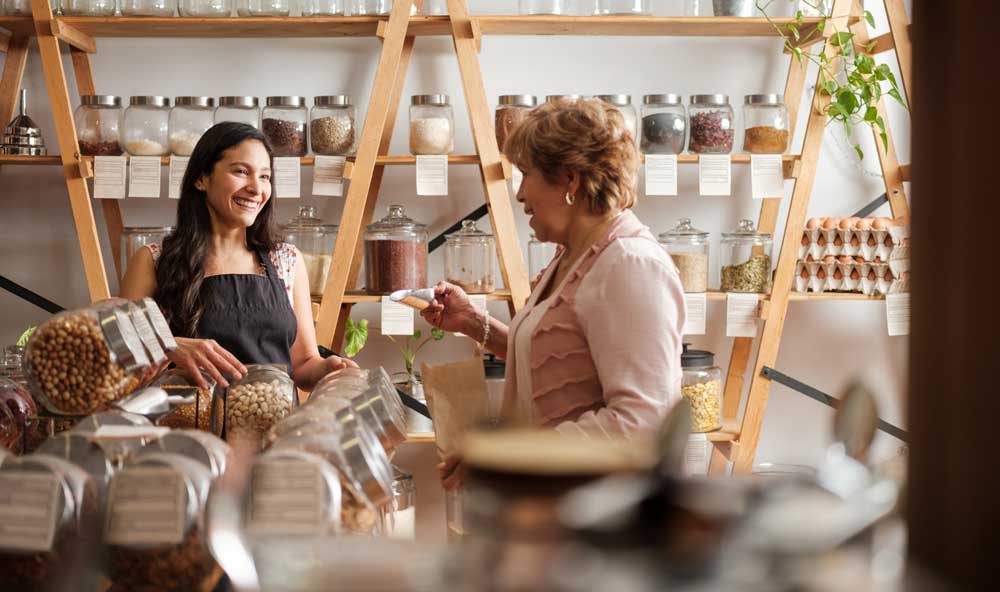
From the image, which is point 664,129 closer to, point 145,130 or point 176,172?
point 176,172

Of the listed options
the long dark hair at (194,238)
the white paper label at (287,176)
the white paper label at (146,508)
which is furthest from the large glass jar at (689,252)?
the white paper label at (146,508)

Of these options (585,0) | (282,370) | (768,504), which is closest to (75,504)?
(768,504)

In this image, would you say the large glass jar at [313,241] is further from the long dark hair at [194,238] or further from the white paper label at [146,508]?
the white paper label at [146,508]

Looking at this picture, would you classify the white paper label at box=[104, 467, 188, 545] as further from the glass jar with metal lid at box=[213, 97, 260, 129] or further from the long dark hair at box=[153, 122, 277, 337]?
the glass jar with metal lid at box=[213, 97, 260, 129]

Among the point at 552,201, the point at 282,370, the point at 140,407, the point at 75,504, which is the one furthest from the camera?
the point at 552,201

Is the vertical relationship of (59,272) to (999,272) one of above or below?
below

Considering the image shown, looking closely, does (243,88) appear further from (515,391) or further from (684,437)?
(684,437)

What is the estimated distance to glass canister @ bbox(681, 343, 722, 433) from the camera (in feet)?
9.86

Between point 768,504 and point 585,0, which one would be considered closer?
point 768,504

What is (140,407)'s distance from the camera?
1087mm

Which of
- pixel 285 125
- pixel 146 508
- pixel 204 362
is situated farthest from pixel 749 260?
pixel 146 508

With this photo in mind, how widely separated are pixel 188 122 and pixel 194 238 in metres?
0.78

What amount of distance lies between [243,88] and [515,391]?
203 centimetres

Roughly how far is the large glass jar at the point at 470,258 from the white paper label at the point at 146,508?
7.74ft
